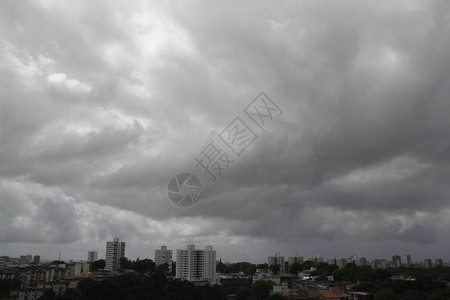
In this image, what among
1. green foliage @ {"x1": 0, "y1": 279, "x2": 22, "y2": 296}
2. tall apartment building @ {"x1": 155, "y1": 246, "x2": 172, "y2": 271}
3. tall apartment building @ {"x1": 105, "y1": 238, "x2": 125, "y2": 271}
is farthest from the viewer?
tall apartment building @ {"x1": 155, "y1": 246, "x2": 172, "y2": 271}

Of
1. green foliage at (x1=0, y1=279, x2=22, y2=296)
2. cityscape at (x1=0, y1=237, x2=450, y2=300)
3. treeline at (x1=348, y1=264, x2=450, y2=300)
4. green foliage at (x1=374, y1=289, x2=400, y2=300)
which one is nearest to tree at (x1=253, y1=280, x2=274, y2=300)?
cityscape at (x1=0, y1=237, x2=450, y2=300)

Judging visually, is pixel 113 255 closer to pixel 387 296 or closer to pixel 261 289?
pixel 261 289

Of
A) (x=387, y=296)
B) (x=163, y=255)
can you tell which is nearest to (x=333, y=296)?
(x=387, y=296)

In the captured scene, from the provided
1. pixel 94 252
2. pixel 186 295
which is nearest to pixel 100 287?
pixel 186 295

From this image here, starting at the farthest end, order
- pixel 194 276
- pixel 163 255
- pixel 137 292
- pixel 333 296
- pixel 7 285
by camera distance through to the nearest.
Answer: pixel 163 255
pixel 194 276
pixel 333 296
pixel 7 285
pixel 137 292

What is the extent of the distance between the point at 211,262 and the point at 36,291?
35337 millimetres

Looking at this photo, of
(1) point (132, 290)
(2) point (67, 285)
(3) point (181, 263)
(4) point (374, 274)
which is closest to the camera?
(1) point (132, 290)

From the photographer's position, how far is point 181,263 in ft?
232

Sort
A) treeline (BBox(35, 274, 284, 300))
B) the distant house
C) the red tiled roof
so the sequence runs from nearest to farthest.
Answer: treeline (BBox(35, 274, 284, 300)) → the distant house → the red tiled roof

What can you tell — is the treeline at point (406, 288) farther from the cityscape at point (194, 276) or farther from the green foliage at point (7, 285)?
the green foliage at point (7, 285)

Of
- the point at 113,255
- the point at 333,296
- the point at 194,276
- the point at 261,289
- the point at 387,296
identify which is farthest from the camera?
the point at 113,255

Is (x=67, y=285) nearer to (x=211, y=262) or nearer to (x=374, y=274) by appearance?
(x=211, y=262)

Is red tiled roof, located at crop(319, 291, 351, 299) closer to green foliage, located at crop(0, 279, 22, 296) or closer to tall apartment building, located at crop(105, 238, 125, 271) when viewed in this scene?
green foliage, located at crop(0, 279, 22, 296)

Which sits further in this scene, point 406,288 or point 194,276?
point 194,276
